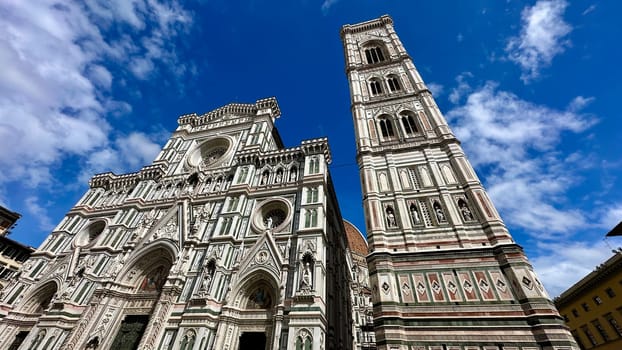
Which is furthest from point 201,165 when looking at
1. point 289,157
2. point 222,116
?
point 289,157

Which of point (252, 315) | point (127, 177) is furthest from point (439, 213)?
point (127, 177)

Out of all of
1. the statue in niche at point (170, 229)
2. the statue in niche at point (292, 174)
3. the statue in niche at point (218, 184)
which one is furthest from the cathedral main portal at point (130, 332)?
the statue in niche at point (292, 174)

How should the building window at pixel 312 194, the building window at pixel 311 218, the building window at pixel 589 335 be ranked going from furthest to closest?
1. the building window at pixel 589 335
2. the building window at pixel 312 194
3. the building window at pixel 311 218

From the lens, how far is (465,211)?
12.8 m

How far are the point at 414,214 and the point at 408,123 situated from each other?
312 inches

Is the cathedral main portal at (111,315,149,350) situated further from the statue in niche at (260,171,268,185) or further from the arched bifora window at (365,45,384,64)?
the arched bifora window at (365,45,384,64)

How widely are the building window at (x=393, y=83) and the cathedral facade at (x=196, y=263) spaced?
8962mm

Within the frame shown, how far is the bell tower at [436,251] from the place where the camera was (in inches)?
360

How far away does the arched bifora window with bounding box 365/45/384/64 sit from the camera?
89.5ft

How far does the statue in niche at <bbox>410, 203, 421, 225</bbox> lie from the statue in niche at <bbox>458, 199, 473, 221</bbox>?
6.93ft

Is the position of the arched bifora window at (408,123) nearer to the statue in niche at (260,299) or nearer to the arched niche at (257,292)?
the arched niche at (257,292)

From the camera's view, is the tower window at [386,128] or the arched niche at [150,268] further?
the tower window at [386,128]

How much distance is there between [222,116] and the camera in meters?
27.0

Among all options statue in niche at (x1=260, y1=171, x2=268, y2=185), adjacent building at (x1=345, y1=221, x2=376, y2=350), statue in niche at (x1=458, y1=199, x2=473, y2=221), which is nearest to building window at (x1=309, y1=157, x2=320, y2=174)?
statue in niche at (x1=260, y1=171, x2=268, y2=185)
